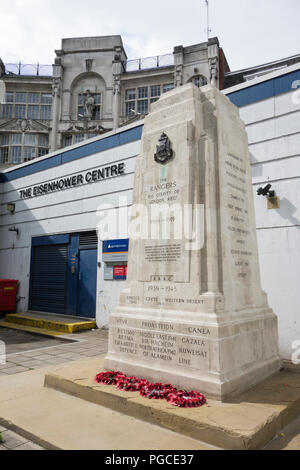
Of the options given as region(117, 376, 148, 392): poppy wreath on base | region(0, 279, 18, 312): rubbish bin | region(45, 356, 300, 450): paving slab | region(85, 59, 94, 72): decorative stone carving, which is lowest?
region(45, 356, 300, 450): paving slab

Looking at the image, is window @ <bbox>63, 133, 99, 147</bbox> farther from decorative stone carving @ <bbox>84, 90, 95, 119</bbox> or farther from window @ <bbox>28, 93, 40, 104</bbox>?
window @ <bbox>28, 93, 40, 104</bbox>

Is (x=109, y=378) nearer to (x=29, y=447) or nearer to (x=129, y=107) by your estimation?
(x=29, y=447)

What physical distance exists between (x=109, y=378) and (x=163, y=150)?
3.55 metres

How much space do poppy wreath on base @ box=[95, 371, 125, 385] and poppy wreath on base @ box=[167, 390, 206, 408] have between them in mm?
990

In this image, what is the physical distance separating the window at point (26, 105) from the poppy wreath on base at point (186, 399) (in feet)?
91.7

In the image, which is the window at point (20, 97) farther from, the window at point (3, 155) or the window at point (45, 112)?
the window at point (3, 155)

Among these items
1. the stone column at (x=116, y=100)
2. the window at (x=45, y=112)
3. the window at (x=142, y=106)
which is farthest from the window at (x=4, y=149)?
the window at (x=142, y=106)

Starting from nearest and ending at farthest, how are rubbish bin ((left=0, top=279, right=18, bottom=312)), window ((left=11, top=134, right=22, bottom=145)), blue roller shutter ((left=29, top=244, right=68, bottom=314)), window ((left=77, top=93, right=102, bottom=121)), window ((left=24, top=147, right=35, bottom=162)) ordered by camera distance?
blue roller shutter ((left=29, top=244, right=68, bottom=314))
rubbish bin ((left=0, top=279, right=18, bottom=312))
window ((left=24, top=147, right=35, bottom=162))
window ((left=77, top=93, right=102, bottom=121))
window ((left=11, top=134, right=22, bottom=145))

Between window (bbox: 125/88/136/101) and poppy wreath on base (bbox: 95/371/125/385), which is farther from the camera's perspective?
window (bbox: 125/88/136/101)

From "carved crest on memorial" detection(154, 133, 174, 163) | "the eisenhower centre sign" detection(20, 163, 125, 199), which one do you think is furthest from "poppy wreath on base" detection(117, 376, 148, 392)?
"the eisenhower centre sign" detection(20, 163, 125, 199)

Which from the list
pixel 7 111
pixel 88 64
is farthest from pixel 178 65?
pixel 7 111

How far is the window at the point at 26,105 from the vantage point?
1077 inches

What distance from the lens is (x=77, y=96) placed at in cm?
2697

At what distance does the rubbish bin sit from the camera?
1469cm
